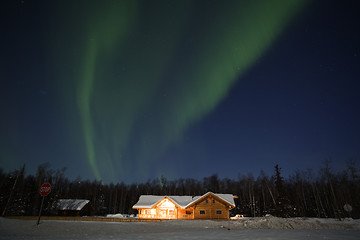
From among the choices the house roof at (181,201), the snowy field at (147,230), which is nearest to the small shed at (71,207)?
the house roof at (181,201)

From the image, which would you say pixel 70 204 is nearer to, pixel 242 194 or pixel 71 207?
pixel 71 207

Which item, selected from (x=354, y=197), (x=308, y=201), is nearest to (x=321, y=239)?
(x=354, y=197)

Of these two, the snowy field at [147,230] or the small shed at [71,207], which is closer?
the snowy field at [147,230]

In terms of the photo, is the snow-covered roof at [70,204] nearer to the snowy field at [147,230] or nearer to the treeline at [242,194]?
the treeline at [242,194]

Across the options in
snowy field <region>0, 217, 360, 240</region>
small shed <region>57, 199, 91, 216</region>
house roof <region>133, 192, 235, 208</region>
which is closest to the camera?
snowy field <region>0, 217, 360, 240</region>

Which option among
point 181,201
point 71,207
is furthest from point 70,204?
point 181,201

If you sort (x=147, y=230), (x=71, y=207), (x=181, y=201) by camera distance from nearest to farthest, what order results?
(x=147, y=230), (x=181, y=201), (x=71, y=207)

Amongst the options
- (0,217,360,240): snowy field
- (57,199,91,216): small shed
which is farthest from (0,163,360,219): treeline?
(0,217,360,240): snowy field

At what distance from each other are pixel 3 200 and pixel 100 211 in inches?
1557

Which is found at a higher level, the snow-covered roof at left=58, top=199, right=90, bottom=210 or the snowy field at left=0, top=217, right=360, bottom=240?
the snow-covered roof at left=58, top=199, right=90, bottom=210

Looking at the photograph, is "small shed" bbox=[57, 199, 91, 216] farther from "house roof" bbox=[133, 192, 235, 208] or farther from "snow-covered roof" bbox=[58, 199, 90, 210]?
"house roof" bbox=[133, 192, 235, 208]

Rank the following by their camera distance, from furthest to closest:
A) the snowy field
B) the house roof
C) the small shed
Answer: the small shed < the house roof < the snowy field

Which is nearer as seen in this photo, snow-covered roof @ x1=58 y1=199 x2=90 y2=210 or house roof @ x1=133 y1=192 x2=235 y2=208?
house roof @ x1=133 y1=192 x2=235 y2=208

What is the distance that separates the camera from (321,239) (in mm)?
13000
